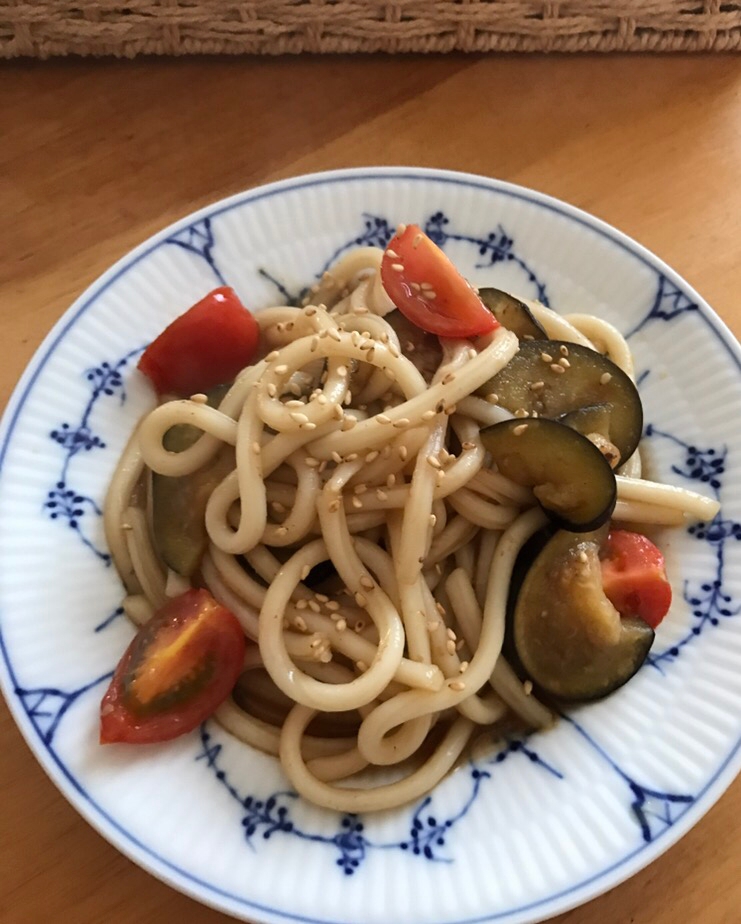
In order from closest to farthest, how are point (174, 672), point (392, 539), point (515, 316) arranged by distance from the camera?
point (174, 672), point (392, 539), point (515, 316)

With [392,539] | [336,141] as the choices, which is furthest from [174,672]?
[336,141]

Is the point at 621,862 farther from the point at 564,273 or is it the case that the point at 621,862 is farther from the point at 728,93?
the point at 728,93

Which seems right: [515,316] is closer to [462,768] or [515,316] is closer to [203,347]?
[203,347]

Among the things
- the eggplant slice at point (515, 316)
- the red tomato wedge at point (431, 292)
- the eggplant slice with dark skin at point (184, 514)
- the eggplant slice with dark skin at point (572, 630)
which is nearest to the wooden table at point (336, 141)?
the eggplant slice with dark skin at point (184, 514)

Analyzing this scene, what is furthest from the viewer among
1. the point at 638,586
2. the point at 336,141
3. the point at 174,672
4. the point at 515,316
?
the point at 336,141

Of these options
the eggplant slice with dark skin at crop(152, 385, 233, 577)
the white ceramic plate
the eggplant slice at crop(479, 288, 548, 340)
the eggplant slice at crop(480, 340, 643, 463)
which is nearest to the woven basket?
the white ceramic plate

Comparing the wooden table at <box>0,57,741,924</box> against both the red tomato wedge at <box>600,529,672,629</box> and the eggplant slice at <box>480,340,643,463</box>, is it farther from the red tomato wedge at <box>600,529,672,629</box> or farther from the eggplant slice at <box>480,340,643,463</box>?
the red tomato wedge at <box>600,529,672,629</box>
